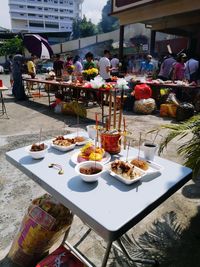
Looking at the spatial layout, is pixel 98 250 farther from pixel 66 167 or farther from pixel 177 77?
pixel 177 77

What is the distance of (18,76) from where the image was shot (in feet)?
31.8

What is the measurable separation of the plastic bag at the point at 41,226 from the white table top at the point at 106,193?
285 mm

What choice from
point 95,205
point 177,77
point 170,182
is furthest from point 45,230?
point 177,77

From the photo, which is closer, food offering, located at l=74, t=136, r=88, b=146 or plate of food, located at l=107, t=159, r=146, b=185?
plate of food, located at l=107, t=159, r=146, b=185

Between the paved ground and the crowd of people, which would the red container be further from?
the crowd of people

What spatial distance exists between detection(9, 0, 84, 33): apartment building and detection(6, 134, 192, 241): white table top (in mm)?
84923

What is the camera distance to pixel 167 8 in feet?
34.4

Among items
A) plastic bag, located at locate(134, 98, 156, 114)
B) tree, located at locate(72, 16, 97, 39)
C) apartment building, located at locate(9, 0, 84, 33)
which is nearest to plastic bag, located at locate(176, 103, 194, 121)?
plastic bag, located at locate(134, 98, 156, 114)

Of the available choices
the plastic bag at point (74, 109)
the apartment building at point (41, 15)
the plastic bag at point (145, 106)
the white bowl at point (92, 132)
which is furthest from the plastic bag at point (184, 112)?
the apartment building at point (41, 15)

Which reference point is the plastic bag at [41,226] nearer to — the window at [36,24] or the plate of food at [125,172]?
the plate of food at [125,172]

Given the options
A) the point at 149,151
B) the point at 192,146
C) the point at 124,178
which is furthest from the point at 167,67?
the point at 124,178

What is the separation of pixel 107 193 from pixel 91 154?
0.44 meters

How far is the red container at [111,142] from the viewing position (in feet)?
6.03

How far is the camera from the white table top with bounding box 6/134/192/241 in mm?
1170
